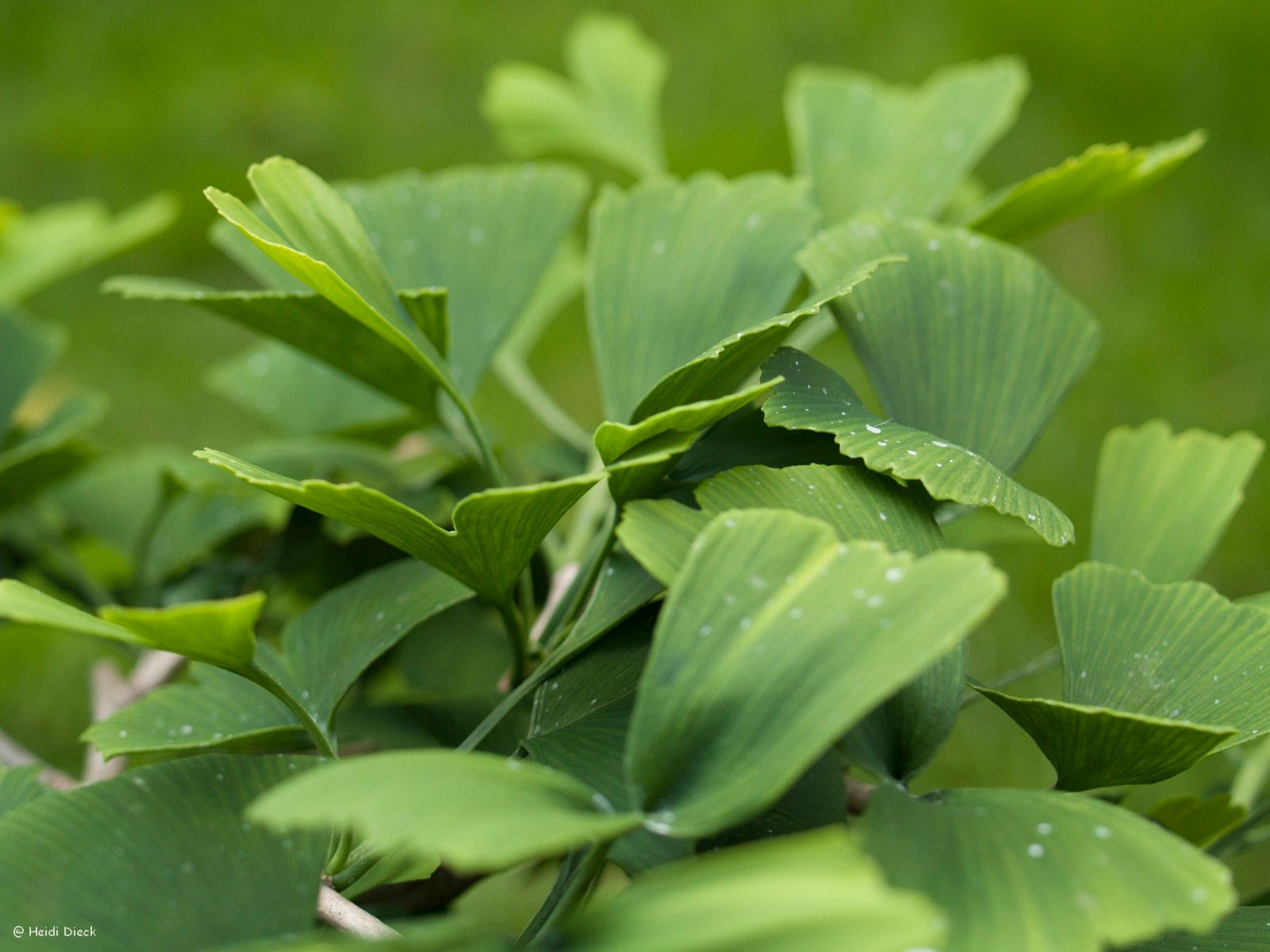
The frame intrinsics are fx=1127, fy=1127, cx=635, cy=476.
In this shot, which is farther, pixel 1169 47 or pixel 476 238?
pixel 1169 47

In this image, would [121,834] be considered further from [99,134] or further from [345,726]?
[99,134]

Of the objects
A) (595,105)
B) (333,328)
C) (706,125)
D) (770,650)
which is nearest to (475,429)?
(333,328)

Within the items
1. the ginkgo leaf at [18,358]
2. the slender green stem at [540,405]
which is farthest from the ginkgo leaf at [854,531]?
the ginkgo leaf at [18,358]

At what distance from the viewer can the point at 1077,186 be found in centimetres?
40

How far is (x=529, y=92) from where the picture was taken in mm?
681

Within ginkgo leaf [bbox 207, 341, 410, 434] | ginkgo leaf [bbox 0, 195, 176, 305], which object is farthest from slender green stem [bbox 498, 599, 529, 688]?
ginkgo leaf [bbox 0, 195, 176, 305]

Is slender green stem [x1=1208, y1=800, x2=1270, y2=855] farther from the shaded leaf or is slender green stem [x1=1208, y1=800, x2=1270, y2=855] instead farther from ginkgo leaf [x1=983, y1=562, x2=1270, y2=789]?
ginkgo leaf [x1=983, y1=562, x2=1270, y2=789]

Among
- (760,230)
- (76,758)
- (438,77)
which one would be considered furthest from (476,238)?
(438,77)

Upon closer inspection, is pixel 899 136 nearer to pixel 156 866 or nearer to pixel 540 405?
pixel 540 405

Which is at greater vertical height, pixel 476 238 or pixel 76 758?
pixel 476 238

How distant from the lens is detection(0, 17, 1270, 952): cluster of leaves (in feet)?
0.69

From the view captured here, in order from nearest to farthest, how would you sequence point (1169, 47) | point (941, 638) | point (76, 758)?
point (941, 638), point (76, 758), point (1169, 47)

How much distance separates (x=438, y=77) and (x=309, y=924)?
1644mm

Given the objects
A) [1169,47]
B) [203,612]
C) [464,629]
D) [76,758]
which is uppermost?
[1169,47]
